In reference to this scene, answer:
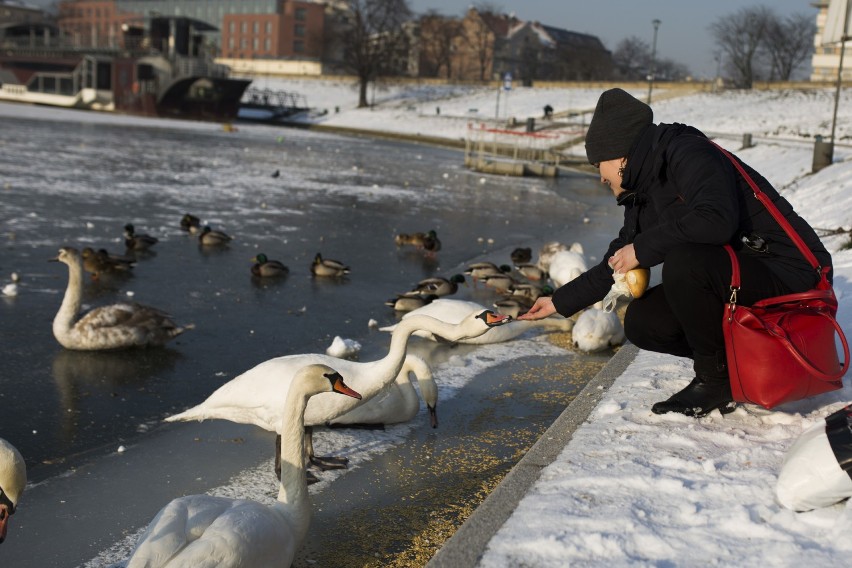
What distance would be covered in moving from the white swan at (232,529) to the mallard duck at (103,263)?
20.7 ft

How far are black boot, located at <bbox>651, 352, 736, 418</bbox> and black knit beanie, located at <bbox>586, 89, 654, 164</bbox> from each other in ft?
3.41

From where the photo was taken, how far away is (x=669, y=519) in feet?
9.80

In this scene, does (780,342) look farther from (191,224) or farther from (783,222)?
(191,224)

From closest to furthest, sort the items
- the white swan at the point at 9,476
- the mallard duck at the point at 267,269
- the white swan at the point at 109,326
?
the white swan at the point at 9,476 < the white swan at the point at 109,326 < the mallard duck at the point at 267,269

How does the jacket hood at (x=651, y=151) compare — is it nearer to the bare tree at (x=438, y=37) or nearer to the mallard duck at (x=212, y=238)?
the mallard duck at (x=212, y=238)

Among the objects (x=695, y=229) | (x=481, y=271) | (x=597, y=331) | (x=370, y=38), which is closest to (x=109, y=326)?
(x=597, y=331)

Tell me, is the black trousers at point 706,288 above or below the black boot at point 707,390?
above

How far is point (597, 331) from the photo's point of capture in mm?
6762

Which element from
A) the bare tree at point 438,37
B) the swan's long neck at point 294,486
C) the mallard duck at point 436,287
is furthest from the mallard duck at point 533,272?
the bare tree at point 438,37

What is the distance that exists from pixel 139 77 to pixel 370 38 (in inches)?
681

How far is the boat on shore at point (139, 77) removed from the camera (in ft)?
189

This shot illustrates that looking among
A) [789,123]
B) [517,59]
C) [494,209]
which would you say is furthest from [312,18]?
[494,209]

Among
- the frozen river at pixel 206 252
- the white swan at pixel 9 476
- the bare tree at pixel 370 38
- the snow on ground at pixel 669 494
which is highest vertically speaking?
the bare tree at pixel 370 38

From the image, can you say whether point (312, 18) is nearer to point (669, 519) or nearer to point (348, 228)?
point (348, 228)
